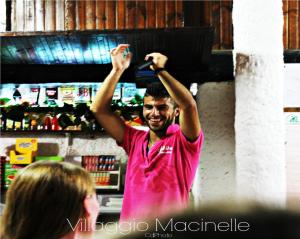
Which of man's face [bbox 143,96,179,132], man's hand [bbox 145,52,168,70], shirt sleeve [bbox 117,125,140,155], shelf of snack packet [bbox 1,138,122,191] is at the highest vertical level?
man's hand [bbox 145,52,168,70]

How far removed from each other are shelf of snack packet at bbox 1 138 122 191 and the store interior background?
0.77m

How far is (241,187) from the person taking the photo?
2625 millimetres

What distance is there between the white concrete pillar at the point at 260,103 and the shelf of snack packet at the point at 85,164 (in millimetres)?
1431

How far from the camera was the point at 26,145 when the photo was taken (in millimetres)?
3850

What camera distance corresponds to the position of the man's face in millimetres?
2682

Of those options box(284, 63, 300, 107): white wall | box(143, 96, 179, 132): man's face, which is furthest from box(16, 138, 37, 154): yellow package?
box(284, 63, 300, 107): white wall

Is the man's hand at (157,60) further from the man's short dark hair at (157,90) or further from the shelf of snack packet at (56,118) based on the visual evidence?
the shelf of snack packet at (56,118)

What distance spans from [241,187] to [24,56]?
1732 millimetres

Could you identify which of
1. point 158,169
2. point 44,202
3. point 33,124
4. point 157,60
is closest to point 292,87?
point 157,60

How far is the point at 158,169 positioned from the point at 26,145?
1.78 meters

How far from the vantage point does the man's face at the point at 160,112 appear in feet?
8.80

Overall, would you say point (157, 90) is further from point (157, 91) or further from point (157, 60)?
point (157, 60)

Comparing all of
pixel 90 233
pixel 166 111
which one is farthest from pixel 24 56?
pixel 90 233

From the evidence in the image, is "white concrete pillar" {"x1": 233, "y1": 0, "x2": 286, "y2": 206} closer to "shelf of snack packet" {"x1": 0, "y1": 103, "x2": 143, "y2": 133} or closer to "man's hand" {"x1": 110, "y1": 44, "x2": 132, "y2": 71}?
"man's hand" {"x1": 110, "y1": 44, "x2": 132, "y2": 71}
